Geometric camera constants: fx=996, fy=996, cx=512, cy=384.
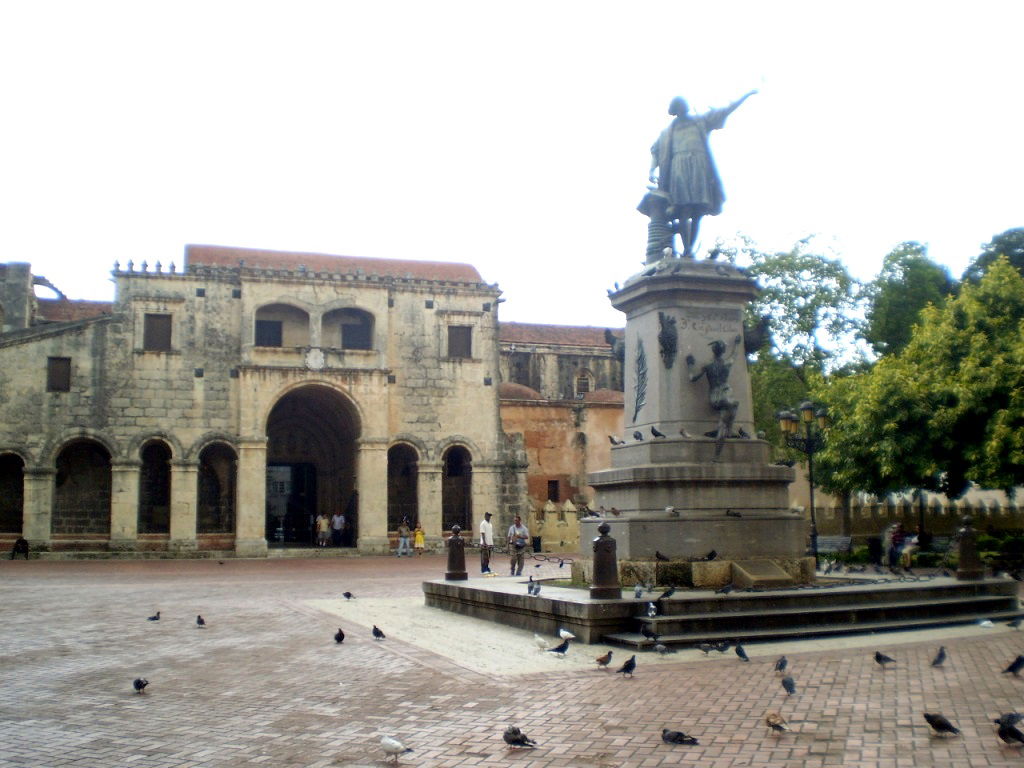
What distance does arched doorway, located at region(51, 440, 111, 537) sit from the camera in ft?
117

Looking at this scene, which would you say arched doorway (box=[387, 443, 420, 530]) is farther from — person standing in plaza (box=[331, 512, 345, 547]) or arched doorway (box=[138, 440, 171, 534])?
arched doorway (box=[138, 440, 171, 534])

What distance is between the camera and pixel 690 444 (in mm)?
11695

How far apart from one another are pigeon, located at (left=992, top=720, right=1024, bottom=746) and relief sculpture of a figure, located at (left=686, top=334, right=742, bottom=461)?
242 inches

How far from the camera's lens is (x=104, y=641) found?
11.2 m

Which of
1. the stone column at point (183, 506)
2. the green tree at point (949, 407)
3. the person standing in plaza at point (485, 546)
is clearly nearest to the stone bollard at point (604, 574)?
the person standing in plaza at point (485, 546)

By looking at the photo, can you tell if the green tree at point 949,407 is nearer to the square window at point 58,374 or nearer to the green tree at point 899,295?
the green tree at point 899,295

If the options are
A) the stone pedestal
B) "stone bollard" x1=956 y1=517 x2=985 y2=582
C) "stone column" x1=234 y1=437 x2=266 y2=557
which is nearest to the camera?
the stone pedestal

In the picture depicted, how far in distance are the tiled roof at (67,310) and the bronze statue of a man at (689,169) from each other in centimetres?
3707

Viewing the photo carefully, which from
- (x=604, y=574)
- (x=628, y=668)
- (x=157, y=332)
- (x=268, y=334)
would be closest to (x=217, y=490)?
(x=268, y=334)

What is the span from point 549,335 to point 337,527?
1961cm

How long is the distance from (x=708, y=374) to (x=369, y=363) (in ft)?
88.7

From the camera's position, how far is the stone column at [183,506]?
116 ft

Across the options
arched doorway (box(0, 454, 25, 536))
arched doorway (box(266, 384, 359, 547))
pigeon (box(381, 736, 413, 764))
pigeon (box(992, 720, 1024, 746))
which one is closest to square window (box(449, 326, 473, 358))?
arched doorway (box(266, 384, 359, 547))

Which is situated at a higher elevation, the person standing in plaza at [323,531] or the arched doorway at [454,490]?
the arched doorway at [454,490]
